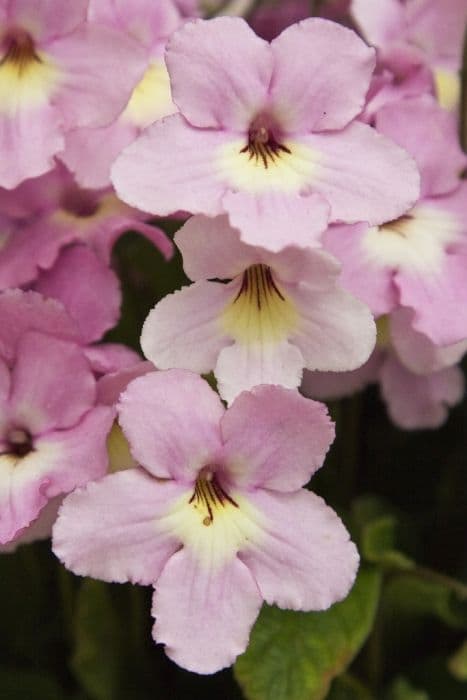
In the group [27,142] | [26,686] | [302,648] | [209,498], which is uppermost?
[27,142]

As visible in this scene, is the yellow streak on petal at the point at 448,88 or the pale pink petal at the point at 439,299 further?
the yellow streak on petal at the point at 448,88

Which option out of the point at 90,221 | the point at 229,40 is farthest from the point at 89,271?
the point at 229,40

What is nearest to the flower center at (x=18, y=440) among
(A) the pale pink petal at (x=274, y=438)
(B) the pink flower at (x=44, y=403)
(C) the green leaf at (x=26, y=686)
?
(B) the pink flower at (x=44, y=403)

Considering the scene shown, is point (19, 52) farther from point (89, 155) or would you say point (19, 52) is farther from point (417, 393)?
point (417, 393)

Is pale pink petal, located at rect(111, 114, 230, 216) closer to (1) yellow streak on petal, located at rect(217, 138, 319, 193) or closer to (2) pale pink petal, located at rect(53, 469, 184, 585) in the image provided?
(1) yellow streak on petal, located at rect(217, 138, 319, 193)

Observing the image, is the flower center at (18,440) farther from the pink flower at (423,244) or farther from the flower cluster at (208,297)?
the pink flower at (423,244)

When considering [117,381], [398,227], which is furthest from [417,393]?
[117,381]
